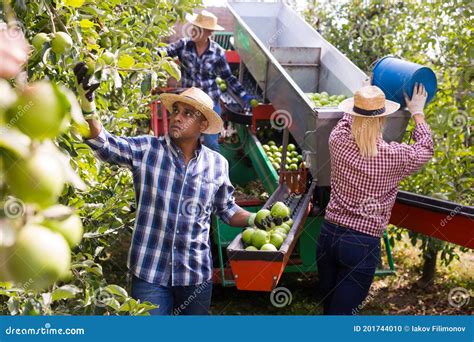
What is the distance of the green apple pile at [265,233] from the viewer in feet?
11.0

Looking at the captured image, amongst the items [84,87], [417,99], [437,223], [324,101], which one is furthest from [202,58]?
[84,87]

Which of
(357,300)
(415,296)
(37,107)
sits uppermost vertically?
(37,107)

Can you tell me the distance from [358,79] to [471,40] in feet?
3.04

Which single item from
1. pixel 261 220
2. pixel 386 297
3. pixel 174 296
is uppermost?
pixel 261 220

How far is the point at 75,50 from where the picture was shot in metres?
1.86

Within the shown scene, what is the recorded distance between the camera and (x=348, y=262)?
3.58 m

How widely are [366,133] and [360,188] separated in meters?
0.32

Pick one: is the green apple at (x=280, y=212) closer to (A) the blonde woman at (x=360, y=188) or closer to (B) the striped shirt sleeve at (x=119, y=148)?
(A) the blonde woman at (x=360, y=188)

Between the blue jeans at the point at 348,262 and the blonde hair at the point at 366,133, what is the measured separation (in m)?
0.48

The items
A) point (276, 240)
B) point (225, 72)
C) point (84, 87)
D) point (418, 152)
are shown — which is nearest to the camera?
point (84, 87)

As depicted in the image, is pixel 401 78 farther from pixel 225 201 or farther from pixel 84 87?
pixel 84 87

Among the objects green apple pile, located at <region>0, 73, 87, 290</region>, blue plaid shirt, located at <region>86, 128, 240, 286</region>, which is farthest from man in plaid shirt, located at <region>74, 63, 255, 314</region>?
green apple pile, located at <region>0, 73, 87, 290</region>
